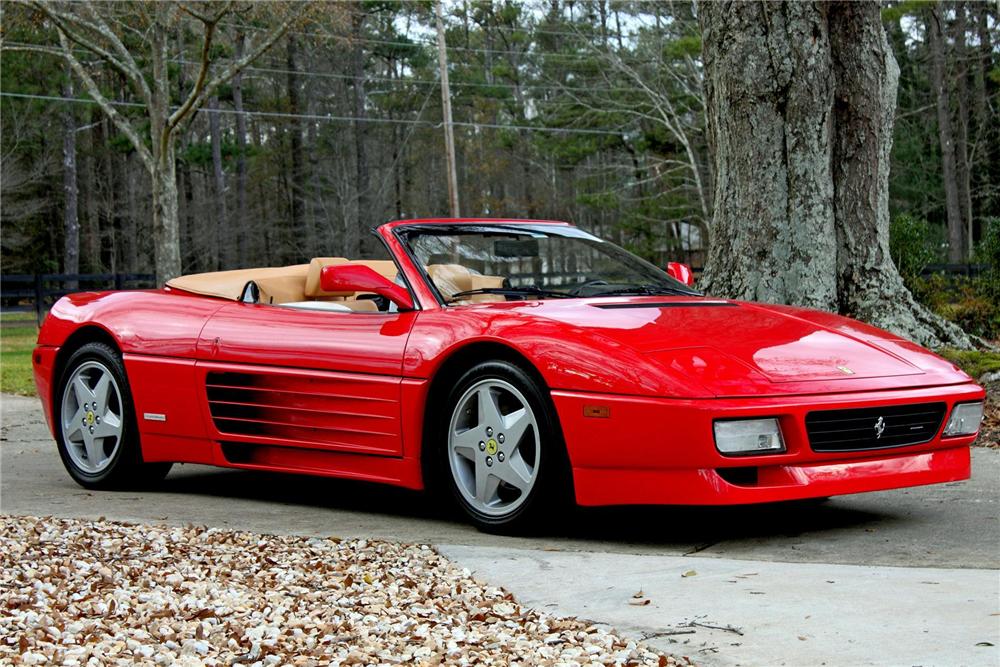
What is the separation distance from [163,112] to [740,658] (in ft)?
61.3

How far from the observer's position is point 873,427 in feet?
16.3

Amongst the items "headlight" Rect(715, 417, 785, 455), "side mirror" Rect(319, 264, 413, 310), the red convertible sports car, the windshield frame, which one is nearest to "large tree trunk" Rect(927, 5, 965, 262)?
the windshield frame

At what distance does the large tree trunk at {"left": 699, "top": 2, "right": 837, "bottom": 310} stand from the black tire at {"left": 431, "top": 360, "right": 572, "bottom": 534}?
4358 mm

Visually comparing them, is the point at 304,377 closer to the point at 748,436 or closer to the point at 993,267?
the point at 748,436

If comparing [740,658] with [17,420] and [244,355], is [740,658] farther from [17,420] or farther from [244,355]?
[17,420]

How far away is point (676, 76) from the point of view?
3697cm

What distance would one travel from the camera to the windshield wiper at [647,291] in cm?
595

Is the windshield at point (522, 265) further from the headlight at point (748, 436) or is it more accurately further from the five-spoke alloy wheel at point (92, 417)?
the five-spoke alloy wheel at point (92, 417)

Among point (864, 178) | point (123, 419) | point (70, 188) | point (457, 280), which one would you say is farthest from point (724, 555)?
point (70, 188)

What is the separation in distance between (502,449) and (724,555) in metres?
0.98

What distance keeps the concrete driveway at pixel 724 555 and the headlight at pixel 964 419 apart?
0.39 m

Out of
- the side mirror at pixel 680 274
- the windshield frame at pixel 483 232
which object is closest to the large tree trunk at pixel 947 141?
the side mirror at pixel 680 274

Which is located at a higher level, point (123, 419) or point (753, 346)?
point (753, 346)

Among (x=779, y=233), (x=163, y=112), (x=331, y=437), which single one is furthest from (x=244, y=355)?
(x=163, y=112)
